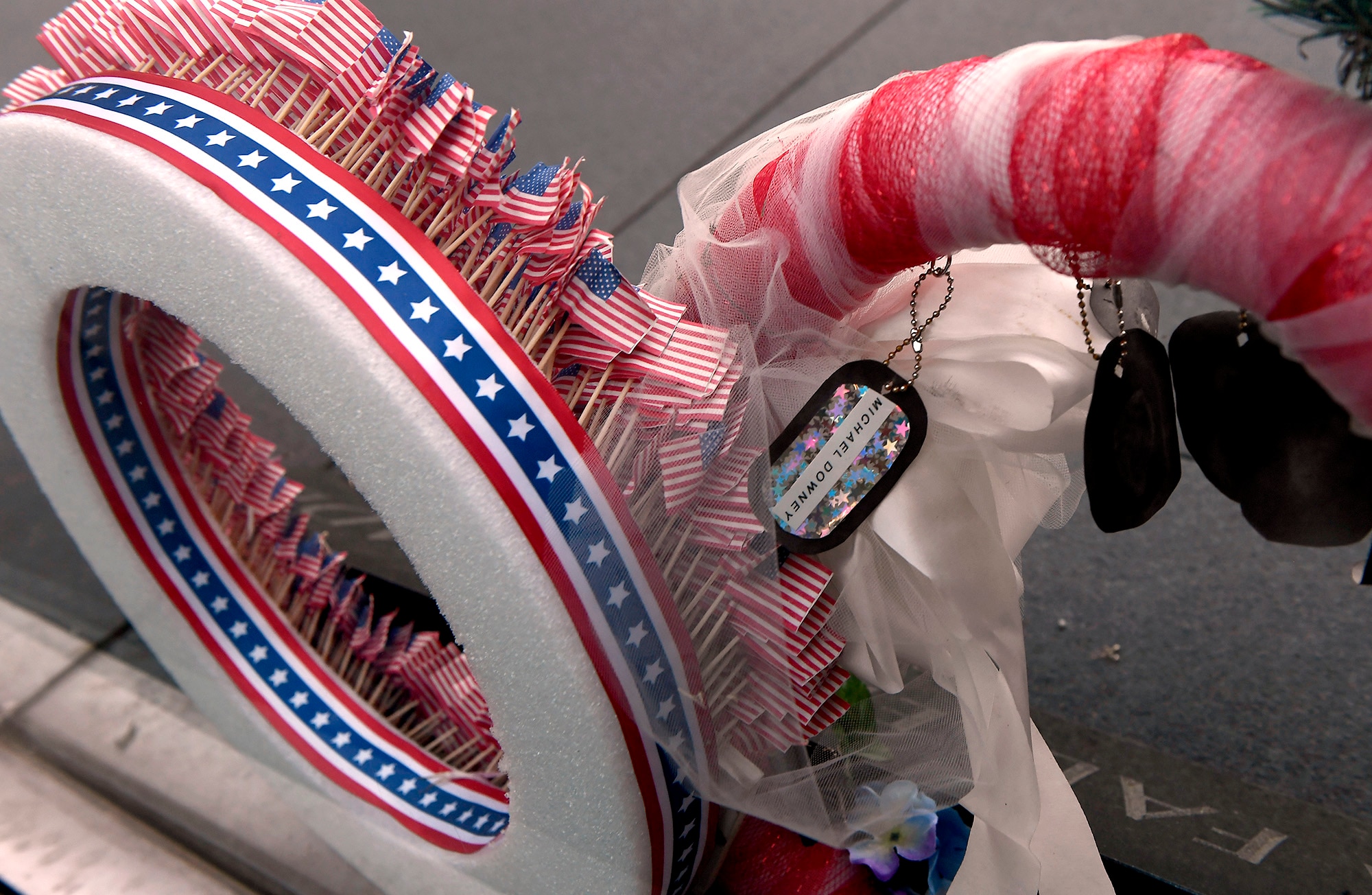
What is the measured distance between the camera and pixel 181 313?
505 millimetres

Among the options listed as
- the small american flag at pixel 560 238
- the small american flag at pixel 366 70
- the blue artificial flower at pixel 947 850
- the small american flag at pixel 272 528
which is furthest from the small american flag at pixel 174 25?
the blue artificial flower at pixel 947 850

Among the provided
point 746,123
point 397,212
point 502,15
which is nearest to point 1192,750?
point 397,212

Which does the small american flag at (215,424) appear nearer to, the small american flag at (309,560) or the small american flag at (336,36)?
the small american flag at (309,560)

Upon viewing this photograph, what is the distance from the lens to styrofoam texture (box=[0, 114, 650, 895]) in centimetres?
45

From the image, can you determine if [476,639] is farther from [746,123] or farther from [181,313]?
[746,123]

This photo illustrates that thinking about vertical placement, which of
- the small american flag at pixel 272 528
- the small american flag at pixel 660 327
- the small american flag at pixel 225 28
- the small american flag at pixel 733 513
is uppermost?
the small american flag at pixel 225 28

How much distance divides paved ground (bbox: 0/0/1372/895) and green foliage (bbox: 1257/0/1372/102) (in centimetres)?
4

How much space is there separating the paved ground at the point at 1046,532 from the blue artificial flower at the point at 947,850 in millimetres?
118

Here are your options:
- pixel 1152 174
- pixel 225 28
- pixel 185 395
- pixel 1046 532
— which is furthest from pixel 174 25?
pixel 1046 532

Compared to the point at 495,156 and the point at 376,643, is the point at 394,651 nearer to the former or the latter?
the point at 376,643

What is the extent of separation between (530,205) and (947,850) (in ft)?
1.55

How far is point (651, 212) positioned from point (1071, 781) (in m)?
0.71

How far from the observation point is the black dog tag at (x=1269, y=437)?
1.14 ft

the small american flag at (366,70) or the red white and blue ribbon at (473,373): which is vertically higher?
the small american flag at (366,70)
